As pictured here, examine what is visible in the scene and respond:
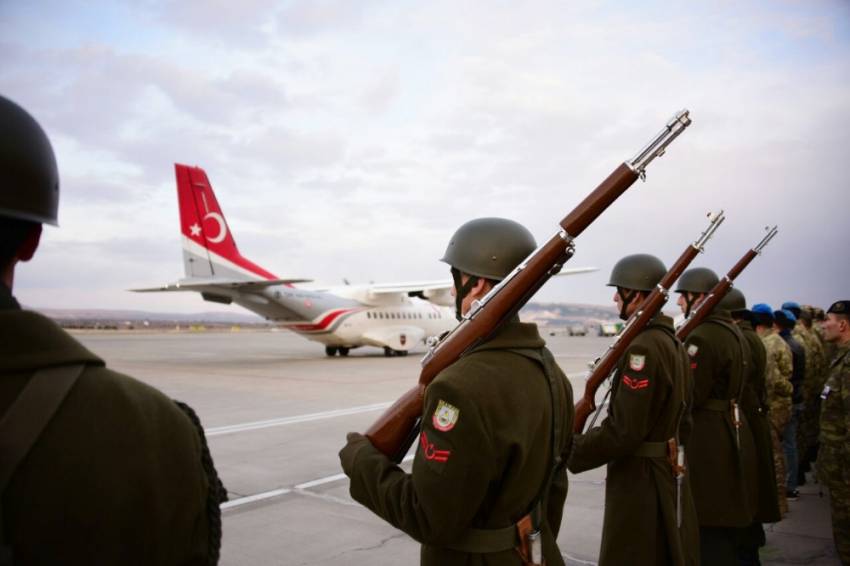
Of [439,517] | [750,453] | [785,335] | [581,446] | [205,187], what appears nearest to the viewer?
[439,517]

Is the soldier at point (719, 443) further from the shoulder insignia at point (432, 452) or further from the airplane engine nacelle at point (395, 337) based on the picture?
the airplane engine nacelle at point (395, 337)

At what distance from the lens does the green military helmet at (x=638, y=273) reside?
4.32 metres

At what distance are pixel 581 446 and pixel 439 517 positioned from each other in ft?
Result: 5.79

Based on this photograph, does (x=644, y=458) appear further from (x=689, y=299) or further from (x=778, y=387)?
(x=778, y=387)

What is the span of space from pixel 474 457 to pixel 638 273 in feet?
9.19

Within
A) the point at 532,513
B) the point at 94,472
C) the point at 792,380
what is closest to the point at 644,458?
the point at 532,513

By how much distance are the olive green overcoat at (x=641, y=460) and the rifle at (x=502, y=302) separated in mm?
1451

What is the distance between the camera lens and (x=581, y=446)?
11.7 ft

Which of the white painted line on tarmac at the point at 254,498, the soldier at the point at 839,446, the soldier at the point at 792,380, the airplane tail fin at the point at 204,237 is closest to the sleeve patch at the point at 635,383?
the soldier at the point at 839,446

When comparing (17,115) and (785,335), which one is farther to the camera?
(785,335)

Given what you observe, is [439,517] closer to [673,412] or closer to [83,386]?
[83,386]

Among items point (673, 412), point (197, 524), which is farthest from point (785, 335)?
point (197, 524)

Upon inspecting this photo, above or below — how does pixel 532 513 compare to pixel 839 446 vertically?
above

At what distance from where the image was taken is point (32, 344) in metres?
1.06
